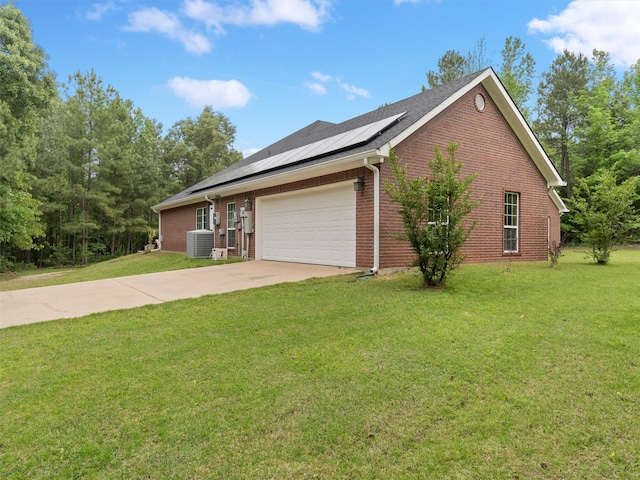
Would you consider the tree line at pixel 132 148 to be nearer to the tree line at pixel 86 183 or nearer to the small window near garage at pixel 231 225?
the tree line at pixel 86 183

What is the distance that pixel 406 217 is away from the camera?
6543mm

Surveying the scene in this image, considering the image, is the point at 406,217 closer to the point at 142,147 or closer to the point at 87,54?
the point at 87,54

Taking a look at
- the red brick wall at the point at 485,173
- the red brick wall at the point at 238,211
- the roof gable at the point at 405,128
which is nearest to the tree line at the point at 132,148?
the red brick wall at the point at 238,211

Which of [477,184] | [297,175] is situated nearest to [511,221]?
[477,184]

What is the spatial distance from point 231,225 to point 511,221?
10038mm

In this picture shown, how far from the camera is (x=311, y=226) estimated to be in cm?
1045

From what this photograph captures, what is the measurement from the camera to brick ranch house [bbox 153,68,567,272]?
8531 millimetres

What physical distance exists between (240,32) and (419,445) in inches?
557

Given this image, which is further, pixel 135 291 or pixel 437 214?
pixel 135 291

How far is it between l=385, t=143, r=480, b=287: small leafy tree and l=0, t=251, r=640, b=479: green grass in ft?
4.11

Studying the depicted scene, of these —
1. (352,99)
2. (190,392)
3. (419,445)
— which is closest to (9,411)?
(190,392)

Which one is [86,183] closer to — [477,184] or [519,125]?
[477,184]

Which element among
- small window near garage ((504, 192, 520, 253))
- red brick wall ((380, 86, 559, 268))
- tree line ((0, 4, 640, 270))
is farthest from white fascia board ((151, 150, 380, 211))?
tree line ((0, 4, 640, 270))

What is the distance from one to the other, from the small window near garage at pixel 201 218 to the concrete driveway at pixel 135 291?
24.3 ft
